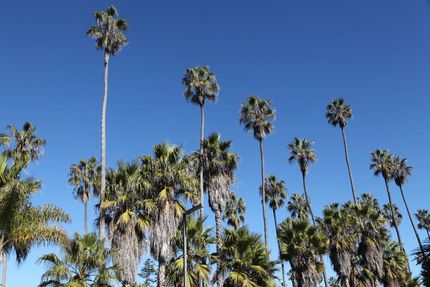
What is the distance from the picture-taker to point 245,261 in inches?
1060

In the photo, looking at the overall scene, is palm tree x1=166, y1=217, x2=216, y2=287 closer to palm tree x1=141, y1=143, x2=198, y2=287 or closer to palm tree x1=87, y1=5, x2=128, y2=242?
palm tree x1=141, y1=143, x2=198, y2=287

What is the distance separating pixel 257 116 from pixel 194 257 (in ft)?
73.0

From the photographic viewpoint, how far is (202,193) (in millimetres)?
35219

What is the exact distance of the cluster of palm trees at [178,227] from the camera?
57.0ft

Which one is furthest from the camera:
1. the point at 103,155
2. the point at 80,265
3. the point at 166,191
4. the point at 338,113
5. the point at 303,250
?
the point at 338,113

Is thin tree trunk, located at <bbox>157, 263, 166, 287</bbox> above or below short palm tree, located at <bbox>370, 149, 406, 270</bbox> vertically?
below

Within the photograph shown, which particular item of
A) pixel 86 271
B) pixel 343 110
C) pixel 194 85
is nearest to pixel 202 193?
pixel 194 85

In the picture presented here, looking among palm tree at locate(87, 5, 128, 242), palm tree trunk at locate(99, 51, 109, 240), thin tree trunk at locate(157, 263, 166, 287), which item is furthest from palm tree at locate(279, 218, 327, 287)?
palm tree at locate(87, 5, 128, 242)

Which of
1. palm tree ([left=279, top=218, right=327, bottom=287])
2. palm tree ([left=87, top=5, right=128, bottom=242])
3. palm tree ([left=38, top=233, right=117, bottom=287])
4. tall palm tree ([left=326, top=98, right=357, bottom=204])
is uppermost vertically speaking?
tall palm tree ([left=326, top=98, right=357, bottom=204])

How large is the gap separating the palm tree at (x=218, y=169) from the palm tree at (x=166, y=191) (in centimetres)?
725

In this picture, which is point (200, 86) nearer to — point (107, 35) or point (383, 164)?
point (107, 35)

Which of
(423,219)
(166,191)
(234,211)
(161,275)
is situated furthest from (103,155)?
(423,219)

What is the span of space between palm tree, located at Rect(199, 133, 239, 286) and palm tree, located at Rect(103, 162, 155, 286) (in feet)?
30.9

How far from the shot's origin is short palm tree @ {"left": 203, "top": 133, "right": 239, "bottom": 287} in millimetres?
35906
